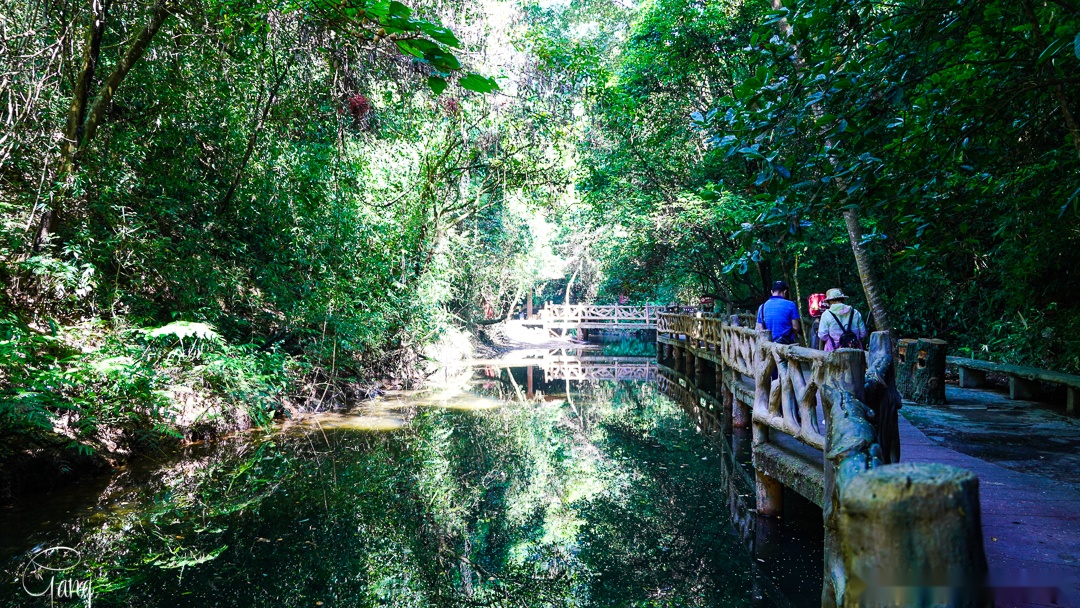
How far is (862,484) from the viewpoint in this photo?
4.46 feet

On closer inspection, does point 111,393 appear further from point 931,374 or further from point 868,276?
point 868,276

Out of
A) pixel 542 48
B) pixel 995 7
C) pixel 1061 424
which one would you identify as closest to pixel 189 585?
pixel 995 7

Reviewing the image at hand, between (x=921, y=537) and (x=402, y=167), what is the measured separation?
14.9 meters

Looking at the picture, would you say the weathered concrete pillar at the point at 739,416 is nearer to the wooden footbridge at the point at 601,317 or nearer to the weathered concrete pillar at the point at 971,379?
the weathered concrete pillar at the point at 971,379

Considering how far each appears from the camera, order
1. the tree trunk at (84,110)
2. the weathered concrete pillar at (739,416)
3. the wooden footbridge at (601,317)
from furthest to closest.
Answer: the wooden footbridge at (601,317)
the weathered concrete pillar at (739,416)
the tree trunk at (84,110)

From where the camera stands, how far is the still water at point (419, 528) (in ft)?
16.8

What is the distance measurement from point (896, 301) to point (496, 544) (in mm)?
14568

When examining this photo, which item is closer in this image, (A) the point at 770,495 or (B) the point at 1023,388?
(A) the point at 770,495

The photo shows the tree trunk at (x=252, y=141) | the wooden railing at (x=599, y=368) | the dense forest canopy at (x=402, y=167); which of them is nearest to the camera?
the dense forest canopy at (x=402, y=167)

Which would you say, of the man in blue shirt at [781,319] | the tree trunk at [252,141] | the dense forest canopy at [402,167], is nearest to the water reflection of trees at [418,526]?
the dense forest canopy at [402,167]

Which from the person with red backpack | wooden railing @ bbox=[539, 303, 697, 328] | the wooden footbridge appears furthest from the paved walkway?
wooden railing @ bbox=[539, 303, 697, 328]

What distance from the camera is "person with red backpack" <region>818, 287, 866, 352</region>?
723cm

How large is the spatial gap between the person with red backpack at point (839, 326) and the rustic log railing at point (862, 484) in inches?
30.5

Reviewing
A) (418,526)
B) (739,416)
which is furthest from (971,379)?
(418,526)
